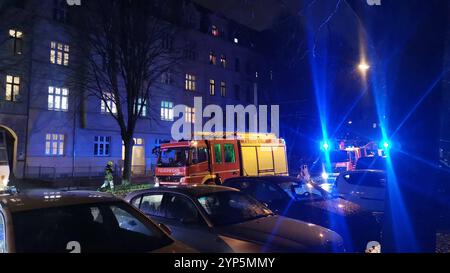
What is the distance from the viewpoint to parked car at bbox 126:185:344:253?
5191 mm

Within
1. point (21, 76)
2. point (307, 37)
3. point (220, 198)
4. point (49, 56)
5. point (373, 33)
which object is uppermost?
point (49, 56)

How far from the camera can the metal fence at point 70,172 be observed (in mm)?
23534

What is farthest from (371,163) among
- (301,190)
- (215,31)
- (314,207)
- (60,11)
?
(215,31)

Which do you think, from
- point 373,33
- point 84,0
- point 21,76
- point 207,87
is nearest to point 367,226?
point 373,33

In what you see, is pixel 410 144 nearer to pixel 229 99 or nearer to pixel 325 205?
pixel 325 205

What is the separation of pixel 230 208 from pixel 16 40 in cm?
2251

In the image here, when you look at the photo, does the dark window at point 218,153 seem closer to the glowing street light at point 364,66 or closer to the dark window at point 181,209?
the glowing street light at point 364,66

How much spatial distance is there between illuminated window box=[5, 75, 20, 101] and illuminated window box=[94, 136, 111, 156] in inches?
235

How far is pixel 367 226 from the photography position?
25.9 ft

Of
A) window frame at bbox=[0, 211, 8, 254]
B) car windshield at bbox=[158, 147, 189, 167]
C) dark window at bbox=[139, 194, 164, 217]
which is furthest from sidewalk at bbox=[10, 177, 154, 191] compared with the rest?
window frame at bbox=[0, 211, 8, 254]

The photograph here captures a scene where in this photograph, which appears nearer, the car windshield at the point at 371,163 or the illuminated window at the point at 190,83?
the car windshield at the point at 371,163

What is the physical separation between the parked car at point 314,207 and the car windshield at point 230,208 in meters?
1.49

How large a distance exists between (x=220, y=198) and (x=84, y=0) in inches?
747

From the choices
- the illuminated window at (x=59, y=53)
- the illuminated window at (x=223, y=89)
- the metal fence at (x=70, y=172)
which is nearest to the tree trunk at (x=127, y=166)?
the metal fence at (x=70, y=172)
